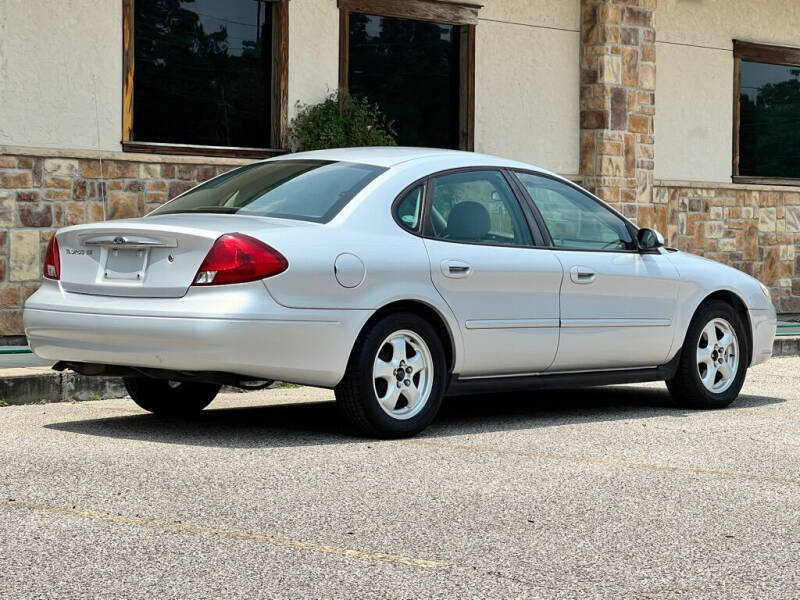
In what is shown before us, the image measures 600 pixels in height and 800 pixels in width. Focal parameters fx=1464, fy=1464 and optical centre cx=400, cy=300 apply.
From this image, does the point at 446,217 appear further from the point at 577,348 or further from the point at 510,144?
the point at 510,144

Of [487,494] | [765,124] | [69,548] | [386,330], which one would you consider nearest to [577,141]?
[765,124]

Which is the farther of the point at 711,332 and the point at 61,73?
the point at 61,73

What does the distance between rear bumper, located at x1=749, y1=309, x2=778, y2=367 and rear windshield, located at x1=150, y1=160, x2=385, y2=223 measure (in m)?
3.11

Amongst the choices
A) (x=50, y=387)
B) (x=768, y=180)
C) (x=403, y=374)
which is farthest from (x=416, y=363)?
(x=768, y=180)

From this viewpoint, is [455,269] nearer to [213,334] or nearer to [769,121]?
[213,334]

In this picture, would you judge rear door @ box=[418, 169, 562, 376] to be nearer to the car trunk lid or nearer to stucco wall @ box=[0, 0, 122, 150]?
the car trunk lid

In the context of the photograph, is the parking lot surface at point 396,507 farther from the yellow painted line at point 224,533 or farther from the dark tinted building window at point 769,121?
the dark tinted building window at point 769,121

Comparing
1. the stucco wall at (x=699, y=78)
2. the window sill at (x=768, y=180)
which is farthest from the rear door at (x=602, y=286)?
the window sill at (x=768, y=180)

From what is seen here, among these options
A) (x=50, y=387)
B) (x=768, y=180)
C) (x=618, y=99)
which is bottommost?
(x=50, y=387)

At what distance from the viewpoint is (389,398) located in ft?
25.0

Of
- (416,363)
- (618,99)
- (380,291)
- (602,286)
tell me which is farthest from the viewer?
(618,99)

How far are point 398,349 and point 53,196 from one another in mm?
6486

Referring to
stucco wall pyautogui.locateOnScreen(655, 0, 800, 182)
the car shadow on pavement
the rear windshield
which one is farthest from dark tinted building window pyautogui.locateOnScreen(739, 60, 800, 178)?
the rear windshield

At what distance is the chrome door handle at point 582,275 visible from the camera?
856 cm
